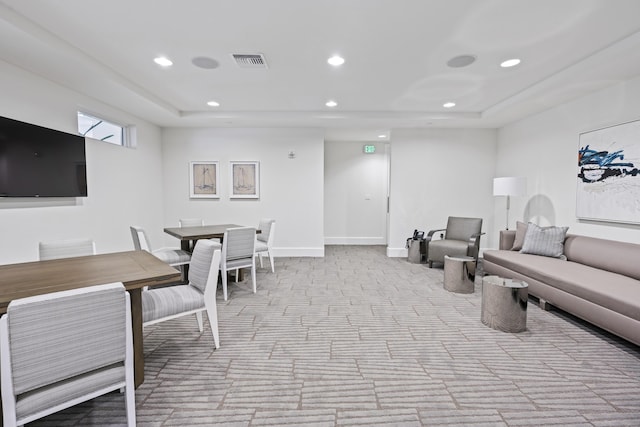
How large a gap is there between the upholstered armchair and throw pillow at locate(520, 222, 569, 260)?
0.75 m

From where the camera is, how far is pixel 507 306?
9.11 feet

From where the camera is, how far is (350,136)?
22.2ft

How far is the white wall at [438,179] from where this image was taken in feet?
19.6

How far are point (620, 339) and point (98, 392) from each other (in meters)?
3.93

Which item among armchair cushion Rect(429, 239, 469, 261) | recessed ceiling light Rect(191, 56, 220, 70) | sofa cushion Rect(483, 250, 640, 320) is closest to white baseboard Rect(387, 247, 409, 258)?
armchair cushion Rect(429, 239, 469, 261)

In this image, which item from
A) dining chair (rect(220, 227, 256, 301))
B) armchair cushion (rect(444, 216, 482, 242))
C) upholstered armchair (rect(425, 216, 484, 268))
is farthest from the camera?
armchair cushion (rect(444, 216, 482, 242))

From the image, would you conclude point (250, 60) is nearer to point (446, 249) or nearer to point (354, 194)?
point (446, 249)

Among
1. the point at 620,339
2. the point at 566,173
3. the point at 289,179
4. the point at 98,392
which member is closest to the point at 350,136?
the point at 289,179

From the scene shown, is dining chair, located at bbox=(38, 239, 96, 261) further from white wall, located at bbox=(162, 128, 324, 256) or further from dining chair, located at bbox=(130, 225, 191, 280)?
white wall, located at bbox=(162, 128, 324, 256)

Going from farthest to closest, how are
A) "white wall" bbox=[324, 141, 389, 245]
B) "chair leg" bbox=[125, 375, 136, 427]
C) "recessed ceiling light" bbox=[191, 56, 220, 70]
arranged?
"white wall" bbox=[324, 141, 389, 245]
"recessed ceiling light" bbox=[191, 56, 220, 70]
"chair leg" bbox=[125, 375, 136, 427]

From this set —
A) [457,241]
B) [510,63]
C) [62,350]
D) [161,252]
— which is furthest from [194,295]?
[457,241]

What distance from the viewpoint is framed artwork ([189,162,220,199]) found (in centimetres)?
598

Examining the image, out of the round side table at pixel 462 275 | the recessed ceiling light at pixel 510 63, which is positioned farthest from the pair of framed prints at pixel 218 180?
the recessed ceiling light at pixel 510 63

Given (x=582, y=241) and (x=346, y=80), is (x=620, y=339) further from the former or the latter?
(x=346, y=80)
